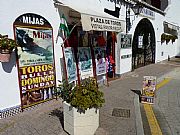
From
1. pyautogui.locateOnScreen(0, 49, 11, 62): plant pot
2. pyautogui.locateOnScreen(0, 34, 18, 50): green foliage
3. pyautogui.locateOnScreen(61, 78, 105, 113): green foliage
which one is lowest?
pyautogui.locateOnScreen(61, 78, 105, 113): green foliage

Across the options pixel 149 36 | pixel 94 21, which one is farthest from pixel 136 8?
pixel 94 21

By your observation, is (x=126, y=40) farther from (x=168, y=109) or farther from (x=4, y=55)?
(x=4, y=55)

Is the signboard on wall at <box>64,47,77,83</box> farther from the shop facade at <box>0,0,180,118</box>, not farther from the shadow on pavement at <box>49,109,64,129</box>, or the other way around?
the shadow on pavement at <box>49,109,64,129</box>

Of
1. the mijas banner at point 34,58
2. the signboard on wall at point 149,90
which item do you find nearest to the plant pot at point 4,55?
the mijas banner at point 34,58

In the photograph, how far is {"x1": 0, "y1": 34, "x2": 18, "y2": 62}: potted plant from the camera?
486cm

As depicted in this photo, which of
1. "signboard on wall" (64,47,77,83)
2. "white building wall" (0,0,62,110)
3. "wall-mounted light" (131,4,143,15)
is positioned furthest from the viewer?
"wall-mounted light" (131,4,143,15)

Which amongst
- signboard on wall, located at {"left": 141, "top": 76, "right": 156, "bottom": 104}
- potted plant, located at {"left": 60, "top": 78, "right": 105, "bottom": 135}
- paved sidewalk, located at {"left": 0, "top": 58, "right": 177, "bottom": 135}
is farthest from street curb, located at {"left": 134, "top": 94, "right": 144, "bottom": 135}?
potted plant, located at {"left": 60, "top": 78, "right": 105, "bottom": 135}

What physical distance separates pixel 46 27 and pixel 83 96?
2807 mm

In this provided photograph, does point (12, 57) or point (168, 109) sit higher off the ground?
point (12, 57)

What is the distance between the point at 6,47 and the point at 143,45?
471 inches

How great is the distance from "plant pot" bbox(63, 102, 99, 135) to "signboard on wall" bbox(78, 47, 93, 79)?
10.6 feet

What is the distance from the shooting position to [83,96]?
14.5 feet

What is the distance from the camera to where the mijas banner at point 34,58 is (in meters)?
5.59

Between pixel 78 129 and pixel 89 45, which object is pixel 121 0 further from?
pixel 78 129
